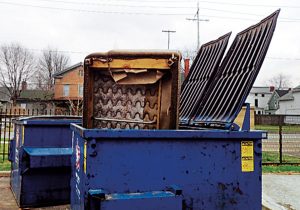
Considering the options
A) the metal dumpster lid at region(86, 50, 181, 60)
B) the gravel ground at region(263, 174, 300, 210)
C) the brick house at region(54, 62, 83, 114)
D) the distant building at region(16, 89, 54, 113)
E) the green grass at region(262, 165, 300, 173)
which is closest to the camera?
the metal dumpster lid at region(86, 50, 181, 60)

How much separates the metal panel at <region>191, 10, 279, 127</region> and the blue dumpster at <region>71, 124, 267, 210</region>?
404mm

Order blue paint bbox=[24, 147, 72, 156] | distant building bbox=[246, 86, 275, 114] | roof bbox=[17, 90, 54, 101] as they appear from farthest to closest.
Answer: distant building bbox=[246, 86, 275, 114], roof bbox=[17, 90, 54, 101], blue paint bbox=[24, 147, 72, 156]

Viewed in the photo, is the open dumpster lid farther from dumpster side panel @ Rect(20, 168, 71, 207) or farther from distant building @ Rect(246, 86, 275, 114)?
distant building @ Rect(246, 86, 275, 114)

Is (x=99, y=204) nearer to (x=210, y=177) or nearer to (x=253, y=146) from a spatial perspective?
(x=210, y=177)

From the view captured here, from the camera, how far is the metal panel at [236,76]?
135 inches

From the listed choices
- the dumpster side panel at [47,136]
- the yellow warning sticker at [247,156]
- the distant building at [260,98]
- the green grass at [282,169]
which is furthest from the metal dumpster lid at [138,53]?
the distant building at [260,98]

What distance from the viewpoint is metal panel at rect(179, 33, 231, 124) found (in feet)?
15.7

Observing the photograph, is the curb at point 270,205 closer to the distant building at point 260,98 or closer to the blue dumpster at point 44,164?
the blue dumpster at point 44,164

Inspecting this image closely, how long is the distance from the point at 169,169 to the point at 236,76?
1.47m

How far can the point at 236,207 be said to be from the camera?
10.0 feet

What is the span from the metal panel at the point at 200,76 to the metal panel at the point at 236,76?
25 cm

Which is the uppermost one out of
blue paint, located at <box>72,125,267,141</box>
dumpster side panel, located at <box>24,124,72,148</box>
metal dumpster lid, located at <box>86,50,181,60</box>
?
metal dumpster lid, located at <box>86,50,181,60</box>

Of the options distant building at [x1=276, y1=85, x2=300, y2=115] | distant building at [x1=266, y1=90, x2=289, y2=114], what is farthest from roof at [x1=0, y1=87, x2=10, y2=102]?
distant building at [x1=266, y1=90, x2=289, y2=114]

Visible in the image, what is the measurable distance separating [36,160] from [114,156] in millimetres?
2873
